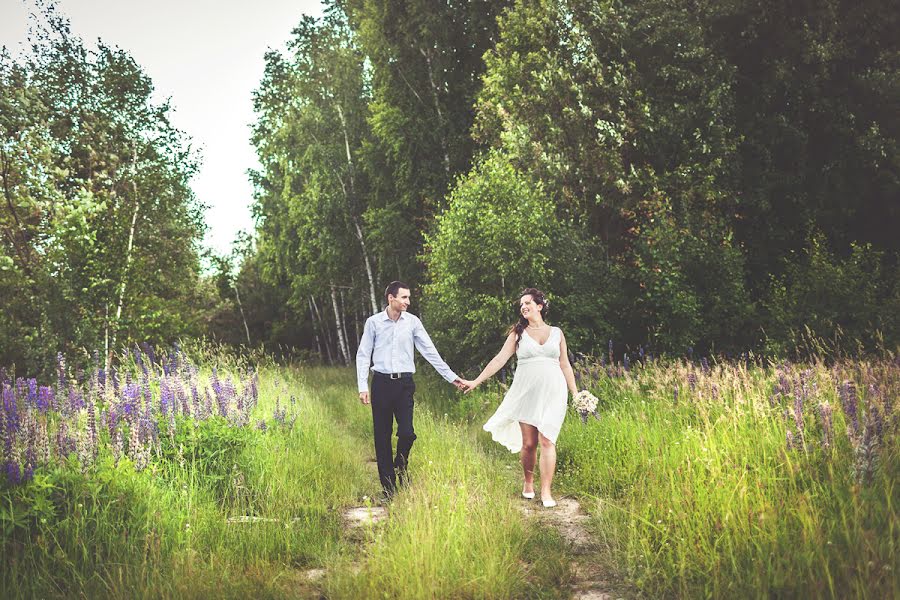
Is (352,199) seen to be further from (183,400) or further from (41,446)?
(41,446)

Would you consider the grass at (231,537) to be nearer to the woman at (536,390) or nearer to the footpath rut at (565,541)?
the footpath rut at (565,541)

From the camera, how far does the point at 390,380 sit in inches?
236

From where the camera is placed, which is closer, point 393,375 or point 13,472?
point 13,472

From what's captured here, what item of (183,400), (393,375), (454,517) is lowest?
(454,517)

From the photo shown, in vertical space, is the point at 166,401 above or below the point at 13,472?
above

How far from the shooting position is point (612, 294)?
13.8 m

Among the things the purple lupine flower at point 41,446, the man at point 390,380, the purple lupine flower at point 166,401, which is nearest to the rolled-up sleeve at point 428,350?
the man at point 390,380

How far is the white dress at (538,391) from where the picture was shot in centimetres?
571

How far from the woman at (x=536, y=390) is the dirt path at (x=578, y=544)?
0.18 meters

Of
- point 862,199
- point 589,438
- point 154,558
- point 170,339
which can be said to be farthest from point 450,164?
point 154,558

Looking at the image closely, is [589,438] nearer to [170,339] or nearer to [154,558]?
[154,558]

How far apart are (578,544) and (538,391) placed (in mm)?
1591

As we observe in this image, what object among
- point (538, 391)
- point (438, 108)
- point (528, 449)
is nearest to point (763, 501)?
point (538, 391)

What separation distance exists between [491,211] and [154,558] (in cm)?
1009
